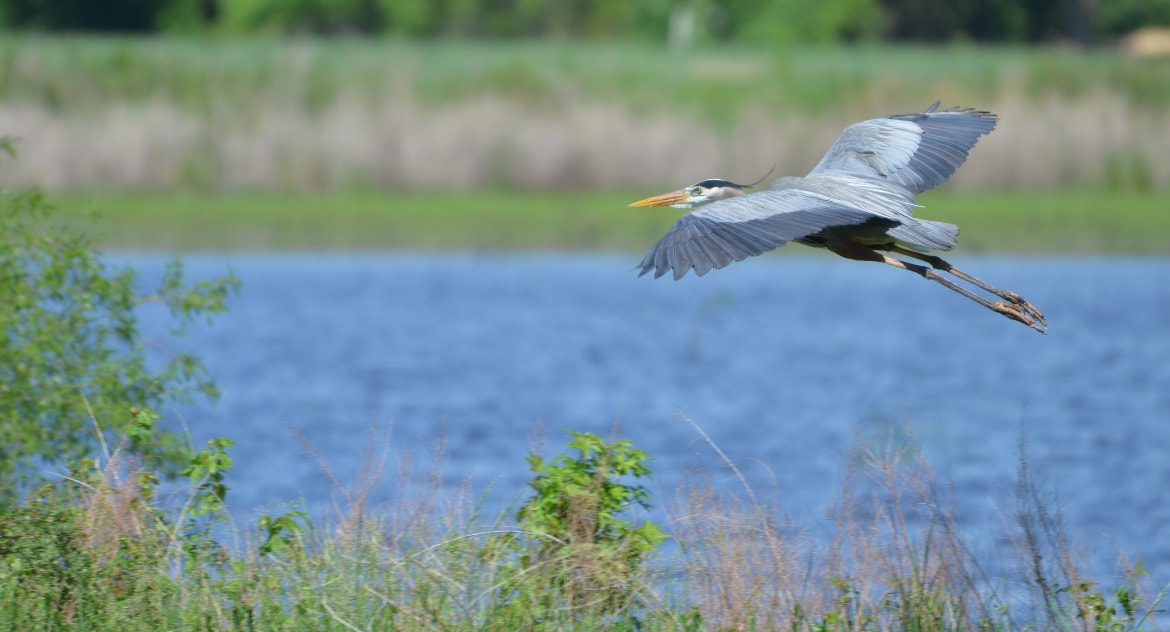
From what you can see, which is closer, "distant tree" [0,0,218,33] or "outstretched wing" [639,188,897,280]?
"outstretched wing" [639,188,897,280]

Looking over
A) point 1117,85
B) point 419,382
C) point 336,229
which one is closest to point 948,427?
point 419,382

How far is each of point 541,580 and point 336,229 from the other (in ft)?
57.6

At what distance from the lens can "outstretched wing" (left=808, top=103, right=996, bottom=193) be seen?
665 centimetres

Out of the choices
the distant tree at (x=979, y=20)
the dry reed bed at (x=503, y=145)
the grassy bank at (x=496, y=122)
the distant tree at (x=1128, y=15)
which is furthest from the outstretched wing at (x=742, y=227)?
the distant tree at (x=1128, y=15)

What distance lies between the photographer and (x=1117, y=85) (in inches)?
982

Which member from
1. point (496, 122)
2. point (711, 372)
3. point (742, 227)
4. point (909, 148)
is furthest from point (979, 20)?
point (742, 227)

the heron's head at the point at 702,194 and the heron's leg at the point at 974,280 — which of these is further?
the heron's head at the point at 702,194

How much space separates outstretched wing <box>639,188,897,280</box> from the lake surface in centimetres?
262

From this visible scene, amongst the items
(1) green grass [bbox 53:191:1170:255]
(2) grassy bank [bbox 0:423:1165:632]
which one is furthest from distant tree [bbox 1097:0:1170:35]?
(2) grassy bank [bbox 0:423:1165:632]

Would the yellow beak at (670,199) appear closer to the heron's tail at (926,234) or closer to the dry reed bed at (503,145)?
the heron's tail at (926,234)

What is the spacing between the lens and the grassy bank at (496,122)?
2266cm

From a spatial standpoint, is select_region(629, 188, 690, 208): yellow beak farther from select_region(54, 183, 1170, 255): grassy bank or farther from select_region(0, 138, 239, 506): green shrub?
select_region(54, 183, 1170, 255): grassy bank

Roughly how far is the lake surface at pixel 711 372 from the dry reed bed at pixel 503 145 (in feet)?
6.11

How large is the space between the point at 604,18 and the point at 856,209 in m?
41.1
